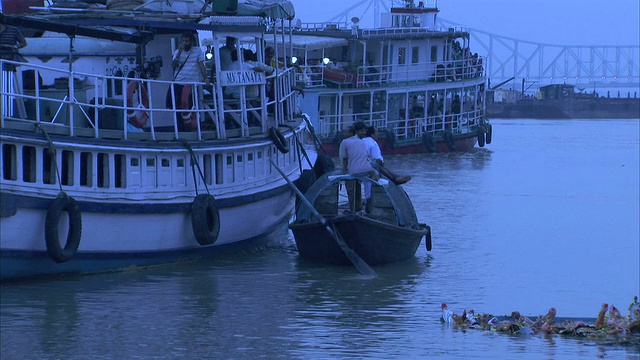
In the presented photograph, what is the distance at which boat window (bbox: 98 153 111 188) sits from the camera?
16.2 meters

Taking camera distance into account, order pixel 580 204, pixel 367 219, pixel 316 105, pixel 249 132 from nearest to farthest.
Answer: pixel 367 219 < pixel 249 132 < pixel 580 204 < pixel 316 105

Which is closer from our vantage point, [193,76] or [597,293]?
[597,293]

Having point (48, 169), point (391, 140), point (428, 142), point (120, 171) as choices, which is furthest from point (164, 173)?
point (428, 142)

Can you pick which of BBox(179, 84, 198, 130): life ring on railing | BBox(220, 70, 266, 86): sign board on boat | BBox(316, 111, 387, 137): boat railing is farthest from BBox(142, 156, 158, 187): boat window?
BBox(316, 111, 387, 137): boat railing

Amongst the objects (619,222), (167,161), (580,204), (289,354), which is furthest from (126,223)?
(580,204)

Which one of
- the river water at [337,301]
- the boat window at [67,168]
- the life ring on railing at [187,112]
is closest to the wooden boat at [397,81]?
the river water at [337,301]

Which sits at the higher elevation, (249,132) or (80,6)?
(80,6)

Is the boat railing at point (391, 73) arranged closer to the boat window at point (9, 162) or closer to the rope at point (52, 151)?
the rope at point (52, 151)

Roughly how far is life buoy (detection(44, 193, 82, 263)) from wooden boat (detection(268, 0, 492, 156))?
25260mm

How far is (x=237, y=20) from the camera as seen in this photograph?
62.3 ft

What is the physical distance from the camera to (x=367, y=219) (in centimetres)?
1756

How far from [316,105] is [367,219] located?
2375 centimetres

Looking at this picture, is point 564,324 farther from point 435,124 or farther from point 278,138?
point 435,124

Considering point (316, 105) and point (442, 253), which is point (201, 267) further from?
point (316, 105)
